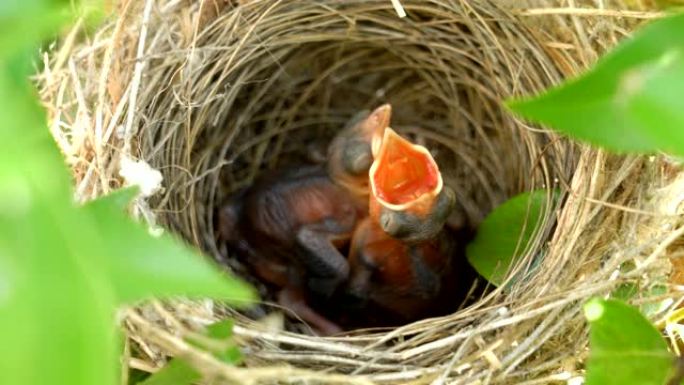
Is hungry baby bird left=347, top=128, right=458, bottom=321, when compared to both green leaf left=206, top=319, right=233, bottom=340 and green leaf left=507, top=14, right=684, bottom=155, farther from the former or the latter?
green leaf left=507, top=14, right=684, bottom=155

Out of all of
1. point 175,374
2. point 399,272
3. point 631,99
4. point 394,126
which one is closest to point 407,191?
point 399,272

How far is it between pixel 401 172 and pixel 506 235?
20 centimetres

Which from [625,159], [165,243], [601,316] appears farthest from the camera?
[625,159]

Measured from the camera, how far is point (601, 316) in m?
0.88

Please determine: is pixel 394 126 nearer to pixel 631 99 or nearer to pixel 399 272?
pixel 399 272

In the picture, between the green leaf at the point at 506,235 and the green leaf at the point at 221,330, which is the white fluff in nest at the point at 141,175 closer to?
the green leaf at the point at 221,330

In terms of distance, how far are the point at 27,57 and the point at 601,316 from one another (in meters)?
0.60

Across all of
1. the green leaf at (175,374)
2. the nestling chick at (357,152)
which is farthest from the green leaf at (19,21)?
the nestling chick at (357,152)

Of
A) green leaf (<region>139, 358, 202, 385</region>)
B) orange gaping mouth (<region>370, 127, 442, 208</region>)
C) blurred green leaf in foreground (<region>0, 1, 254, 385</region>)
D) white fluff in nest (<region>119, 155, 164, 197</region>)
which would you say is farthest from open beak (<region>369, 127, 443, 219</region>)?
blurred green leaf in foreground (<region>0, 1, 254, 385</region>)

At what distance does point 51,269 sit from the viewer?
0.49 meters

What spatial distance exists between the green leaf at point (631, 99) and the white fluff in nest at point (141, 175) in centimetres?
72

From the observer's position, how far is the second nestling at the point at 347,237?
149cm

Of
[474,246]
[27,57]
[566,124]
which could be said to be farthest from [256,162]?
[566,124]

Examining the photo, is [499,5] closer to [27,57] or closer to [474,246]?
[474,246]
